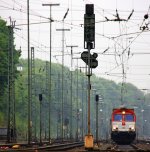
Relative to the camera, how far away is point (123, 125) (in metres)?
68.0

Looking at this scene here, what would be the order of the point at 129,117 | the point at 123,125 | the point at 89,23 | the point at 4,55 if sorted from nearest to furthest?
1. the point at 89,23
2. the point at 123,125
3. the point at 129,117
4. the point at 4,55

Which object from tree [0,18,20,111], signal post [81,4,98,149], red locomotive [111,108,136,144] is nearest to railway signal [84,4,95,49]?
signal post [81,4,98,149]

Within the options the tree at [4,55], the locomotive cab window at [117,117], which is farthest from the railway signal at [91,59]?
the tree at [4,55]

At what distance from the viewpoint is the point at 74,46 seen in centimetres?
12581

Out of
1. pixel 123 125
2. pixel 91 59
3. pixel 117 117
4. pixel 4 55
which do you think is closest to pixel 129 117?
pixel 123 125

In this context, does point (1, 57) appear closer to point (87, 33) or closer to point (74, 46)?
point (74, 46)

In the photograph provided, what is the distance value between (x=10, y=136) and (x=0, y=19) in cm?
4830

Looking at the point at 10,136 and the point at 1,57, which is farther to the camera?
the point at 1,57

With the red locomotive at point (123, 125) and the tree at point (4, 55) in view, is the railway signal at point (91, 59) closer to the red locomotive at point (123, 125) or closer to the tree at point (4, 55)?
the red locomotive at point (123, 125)

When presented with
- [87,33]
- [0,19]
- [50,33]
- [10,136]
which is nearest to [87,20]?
[87,33]

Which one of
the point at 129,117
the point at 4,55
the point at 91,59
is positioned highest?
the point at 4,55

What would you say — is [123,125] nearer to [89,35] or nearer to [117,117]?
[117,117]

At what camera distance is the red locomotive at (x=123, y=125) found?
67562 mm

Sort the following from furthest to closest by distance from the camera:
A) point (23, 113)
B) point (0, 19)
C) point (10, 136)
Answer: point (23, 113) → point (0, 19) → point (10, 136)
